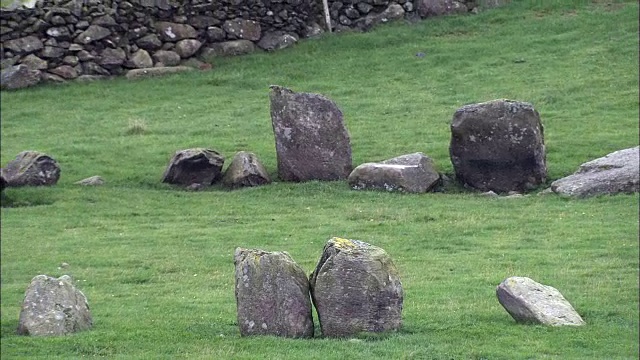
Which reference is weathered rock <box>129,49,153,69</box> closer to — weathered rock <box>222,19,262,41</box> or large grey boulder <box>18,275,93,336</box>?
weathered rock <box>222,19,262,41</box>

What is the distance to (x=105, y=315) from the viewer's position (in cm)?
1648

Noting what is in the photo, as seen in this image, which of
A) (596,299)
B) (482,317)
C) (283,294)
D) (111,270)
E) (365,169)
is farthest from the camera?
(365,169)

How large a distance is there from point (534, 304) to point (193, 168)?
1461cm

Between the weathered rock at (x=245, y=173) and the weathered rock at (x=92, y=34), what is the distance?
47.0ft

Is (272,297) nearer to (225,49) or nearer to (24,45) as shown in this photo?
(24,45)

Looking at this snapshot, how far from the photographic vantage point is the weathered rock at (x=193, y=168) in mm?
28031

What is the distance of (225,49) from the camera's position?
137ft

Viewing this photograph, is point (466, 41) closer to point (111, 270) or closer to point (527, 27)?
point (527, 27)

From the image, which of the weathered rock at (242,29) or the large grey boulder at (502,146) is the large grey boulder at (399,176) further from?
the weathered rock at (242,29)

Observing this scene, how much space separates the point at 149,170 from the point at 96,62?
1259cm

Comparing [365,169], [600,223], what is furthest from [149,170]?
[600,223]

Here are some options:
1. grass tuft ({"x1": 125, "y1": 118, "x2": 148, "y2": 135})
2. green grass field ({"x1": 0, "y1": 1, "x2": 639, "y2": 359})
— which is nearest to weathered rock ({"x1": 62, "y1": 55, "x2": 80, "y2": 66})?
green grass field ({"x1": 0, "y1": 1, "x2": 639, "y2": 359})

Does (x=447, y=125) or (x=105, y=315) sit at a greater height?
(x=105, y=315)

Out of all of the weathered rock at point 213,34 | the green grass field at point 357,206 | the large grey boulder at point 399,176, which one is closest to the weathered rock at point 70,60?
the green grass field at point 357,206
